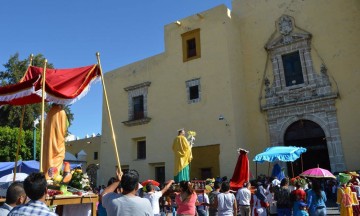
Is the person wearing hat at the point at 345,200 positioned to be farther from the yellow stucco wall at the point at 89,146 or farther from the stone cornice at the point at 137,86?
the yellow stucco wall at the point at 89,146

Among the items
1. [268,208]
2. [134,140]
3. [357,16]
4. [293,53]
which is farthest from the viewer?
[134,140]

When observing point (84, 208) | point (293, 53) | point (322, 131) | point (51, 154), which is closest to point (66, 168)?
point (51, 154)

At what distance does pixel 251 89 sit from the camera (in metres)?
17.1

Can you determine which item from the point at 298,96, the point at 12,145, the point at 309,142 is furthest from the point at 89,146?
the point at 309,142

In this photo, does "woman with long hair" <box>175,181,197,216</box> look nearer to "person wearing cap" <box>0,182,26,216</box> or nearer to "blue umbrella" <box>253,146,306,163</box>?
"person wearing cap" <box>0,182,26,216</box>

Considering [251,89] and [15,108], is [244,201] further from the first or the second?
[15,108]

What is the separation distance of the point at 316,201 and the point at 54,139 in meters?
5.29

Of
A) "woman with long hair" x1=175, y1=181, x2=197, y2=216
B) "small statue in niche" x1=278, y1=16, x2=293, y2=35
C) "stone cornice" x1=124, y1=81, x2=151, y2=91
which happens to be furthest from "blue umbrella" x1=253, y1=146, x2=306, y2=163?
"stone cornice" x1=124, y1=81, x2=151, y2=91

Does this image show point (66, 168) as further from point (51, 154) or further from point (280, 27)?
point (280, 27)

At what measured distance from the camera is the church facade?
1475 cm

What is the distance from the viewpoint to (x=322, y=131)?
1489 centimetres

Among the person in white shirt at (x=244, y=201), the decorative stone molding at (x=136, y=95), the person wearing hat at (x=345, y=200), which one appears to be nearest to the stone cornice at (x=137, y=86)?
the decorative stone molding at (x=136, y=95)

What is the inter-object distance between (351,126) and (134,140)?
11.3 meters

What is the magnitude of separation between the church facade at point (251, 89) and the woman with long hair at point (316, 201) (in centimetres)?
766
